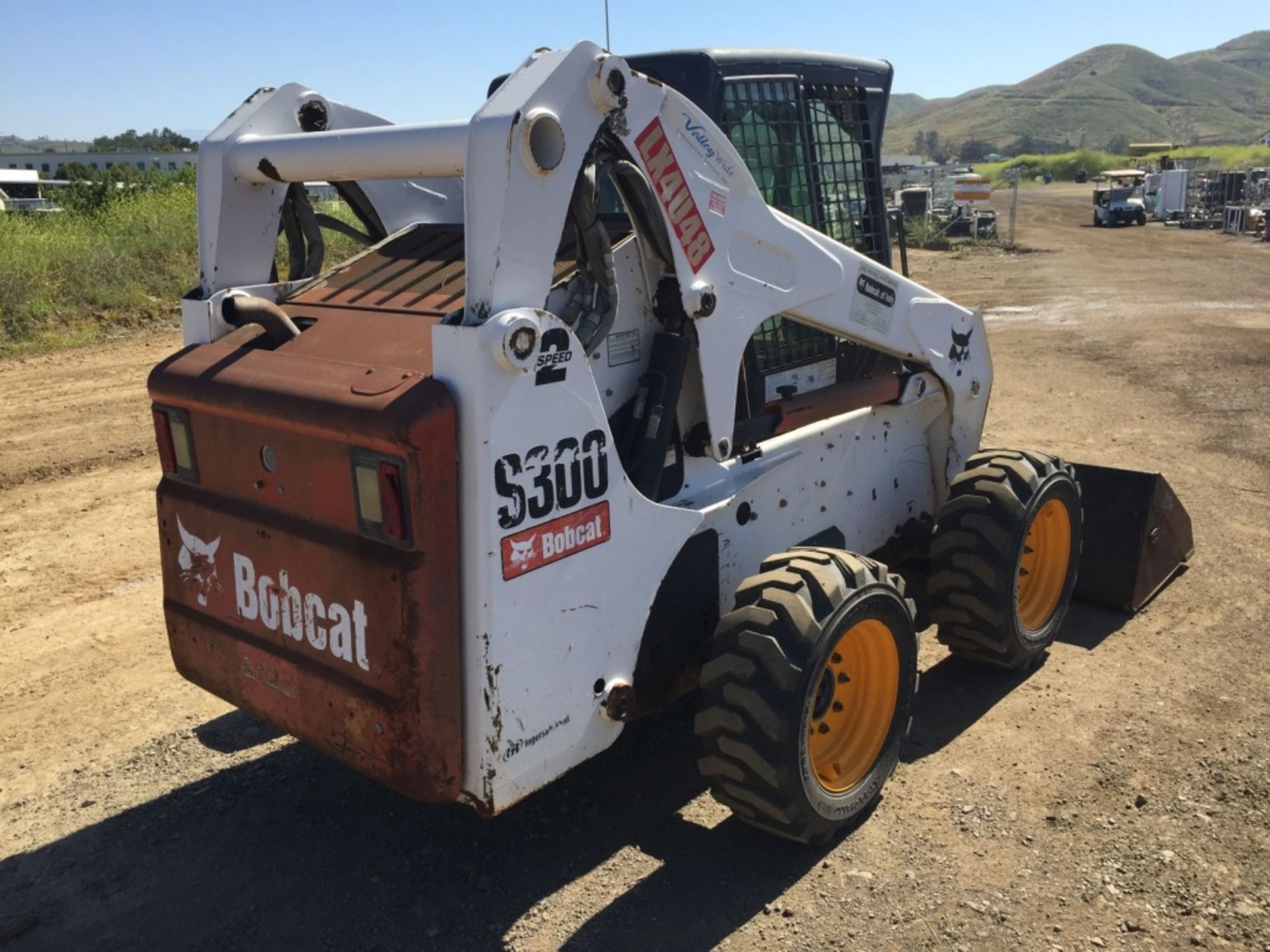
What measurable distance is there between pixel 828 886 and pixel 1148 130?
18016 cm

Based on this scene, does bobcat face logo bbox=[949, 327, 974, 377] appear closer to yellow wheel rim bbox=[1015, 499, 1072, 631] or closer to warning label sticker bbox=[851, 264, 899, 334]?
warning label sticker bbox=[851, 264, 899, 334]

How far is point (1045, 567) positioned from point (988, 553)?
2.39 ft

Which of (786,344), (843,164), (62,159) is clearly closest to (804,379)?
(786,344)

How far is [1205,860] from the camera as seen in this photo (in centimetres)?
354

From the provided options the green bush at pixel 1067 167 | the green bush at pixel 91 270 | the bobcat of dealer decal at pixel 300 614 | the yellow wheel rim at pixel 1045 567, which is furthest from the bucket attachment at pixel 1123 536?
the green bush at pixel 1067 167

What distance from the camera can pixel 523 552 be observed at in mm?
2900

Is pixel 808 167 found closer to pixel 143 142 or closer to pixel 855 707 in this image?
pixel 855 707

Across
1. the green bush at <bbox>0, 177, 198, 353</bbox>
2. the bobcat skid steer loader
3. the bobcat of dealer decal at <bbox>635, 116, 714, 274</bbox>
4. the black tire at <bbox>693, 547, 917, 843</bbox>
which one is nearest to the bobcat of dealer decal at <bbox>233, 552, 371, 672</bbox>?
the bobcat skid steer loader

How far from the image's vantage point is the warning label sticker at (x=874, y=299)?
165 inches

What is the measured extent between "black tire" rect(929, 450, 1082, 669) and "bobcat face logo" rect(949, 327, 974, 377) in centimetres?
46

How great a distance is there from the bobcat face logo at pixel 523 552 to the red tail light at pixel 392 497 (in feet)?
0.96

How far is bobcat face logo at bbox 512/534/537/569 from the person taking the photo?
2.88 m

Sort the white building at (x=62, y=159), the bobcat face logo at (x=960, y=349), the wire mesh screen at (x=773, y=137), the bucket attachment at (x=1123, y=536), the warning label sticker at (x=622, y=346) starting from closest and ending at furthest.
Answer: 1. the warning label sticker at (x=622, y=346)
2. the wire mesh screen at (x=773, y=137)
3. the bobcat face logo at (x=960, y=349)
4. the bucket attachment at (x=1123, y=536)
5. the white building at (x=62, y=159)

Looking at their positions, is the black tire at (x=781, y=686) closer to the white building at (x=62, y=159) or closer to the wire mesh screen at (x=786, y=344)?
the wire mesh screen at (x=786, y=344)
